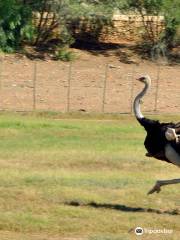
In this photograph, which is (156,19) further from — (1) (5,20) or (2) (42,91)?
(2) (42,91)

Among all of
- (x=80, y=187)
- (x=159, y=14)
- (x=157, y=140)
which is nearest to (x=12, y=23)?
(x=159, y=14)

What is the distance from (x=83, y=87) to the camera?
35531 mm

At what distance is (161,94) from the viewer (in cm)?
3600

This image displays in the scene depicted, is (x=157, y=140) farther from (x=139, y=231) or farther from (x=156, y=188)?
(x=139, y=231)

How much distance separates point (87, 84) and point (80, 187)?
2047 cm

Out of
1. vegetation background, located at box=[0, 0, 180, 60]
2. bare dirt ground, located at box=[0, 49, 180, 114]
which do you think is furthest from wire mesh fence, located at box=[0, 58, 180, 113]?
vegetation background, located at box=[0, 0, 180, 60]

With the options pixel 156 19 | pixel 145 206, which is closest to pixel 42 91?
pixel 156 19

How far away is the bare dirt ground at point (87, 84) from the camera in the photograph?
3266 cm

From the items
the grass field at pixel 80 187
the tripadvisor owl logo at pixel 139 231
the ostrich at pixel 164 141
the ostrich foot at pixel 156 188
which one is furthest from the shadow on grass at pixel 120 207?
the tripadvisor owl logo at pixel 139 231

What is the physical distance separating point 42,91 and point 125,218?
823 inches

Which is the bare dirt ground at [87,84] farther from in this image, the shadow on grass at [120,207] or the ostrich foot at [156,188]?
the shadow on grass at [120,207]

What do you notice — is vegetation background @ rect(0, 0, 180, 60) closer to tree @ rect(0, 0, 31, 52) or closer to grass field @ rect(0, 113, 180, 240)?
tree @ rect(0, 0, 31, 52)

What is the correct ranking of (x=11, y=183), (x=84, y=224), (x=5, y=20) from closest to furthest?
(x=84, y=224)
(x=11, y=183)
(x=5, y=20)

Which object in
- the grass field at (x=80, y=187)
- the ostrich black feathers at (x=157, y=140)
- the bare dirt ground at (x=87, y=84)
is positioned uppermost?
the ostrich black feathers at (x=157, y=140)
